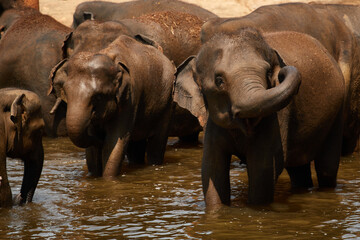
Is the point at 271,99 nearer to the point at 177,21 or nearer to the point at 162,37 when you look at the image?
the point at 162,37

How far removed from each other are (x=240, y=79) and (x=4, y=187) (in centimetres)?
213

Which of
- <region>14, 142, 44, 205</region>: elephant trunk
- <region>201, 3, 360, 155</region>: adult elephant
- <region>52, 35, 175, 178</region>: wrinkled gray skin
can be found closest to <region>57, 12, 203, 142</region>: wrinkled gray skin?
<region>52, 35, 175, 178</region>: wrinkled gray skin

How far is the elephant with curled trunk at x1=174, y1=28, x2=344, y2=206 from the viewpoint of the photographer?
21.2ft

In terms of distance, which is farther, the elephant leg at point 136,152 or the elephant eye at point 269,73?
the elephant leg at point 136,152

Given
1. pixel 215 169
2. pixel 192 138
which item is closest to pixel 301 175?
pixel 215 169

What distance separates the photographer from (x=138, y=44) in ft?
33.8

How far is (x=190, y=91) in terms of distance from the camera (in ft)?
23.6

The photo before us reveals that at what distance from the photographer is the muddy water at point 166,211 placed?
21.7ft

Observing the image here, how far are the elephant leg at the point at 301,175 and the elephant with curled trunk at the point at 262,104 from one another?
0.20 m

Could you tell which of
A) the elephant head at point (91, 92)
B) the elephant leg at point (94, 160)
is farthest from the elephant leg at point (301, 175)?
the elephant leg at point (94, 160)

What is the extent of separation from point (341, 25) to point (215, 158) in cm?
456

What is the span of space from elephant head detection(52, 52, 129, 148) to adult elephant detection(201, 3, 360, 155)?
1.56m

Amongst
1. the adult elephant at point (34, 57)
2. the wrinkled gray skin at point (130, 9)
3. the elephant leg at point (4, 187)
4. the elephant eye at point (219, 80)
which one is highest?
the wrinkled gray skin at point (130, 9)

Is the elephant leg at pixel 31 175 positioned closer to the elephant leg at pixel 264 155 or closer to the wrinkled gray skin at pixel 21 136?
the wrinkled gray skin at pixel 21 136
